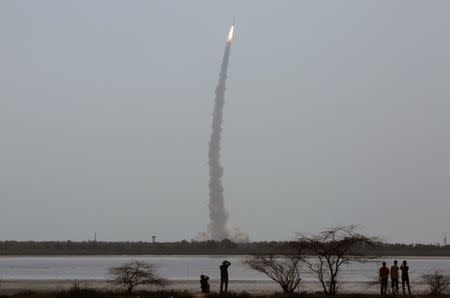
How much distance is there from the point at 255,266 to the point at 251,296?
3.80m

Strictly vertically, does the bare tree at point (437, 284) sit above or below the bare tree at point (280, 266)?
below

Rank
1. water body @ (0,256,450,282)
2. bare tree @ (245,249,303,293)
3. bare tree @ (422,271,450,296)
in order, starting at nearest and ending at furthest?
bare tree @ (422,271,450,296) → bare tree @ (245,249,303,293) → water body @ (0,256,450,282)

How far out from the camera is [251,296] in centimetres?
3638

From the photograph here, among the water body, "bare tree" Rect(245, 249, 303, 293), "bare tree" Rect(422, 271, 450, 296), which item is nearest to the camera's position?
"bare tree" Rect(422, 271, 450, 296)

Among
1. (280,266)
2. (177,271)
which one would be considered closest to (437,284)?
(280,266)

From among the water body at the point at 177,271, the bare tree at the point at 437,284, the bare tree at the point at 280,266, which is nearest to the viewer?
the bare tree at the point at 437,284

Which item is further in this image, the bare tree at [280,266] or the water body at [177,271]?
the water body at [177,271]

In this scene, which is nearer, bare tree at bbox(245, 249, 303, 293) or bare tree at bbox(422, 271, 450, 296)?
bare tree at bbox(422, 271, 450, 296)

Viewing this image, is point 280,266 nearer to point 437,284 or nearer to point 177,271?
point 437,284

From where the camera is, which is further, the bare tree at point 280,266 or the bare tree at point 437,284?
the bare tree at point 280,266

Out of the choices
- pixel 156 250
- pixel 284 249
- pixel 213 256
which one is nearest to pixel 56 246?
pixel 156 250

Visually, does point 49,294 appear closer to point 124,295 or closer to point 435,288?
point 124,295

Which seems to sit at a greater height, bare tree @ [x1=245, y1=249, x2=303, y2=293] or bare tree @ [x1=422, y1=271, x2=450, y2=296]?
bare tree @ [x1=245, y1=249, x2=303, y2=293]

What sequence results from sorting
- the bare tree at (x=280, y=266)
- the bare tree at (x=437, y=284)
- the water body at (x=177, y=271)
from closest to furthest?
the bare tree at (x=437, y=284)
the bare tree at (x=280, y=266)
the water body at (x=177, y=271)
